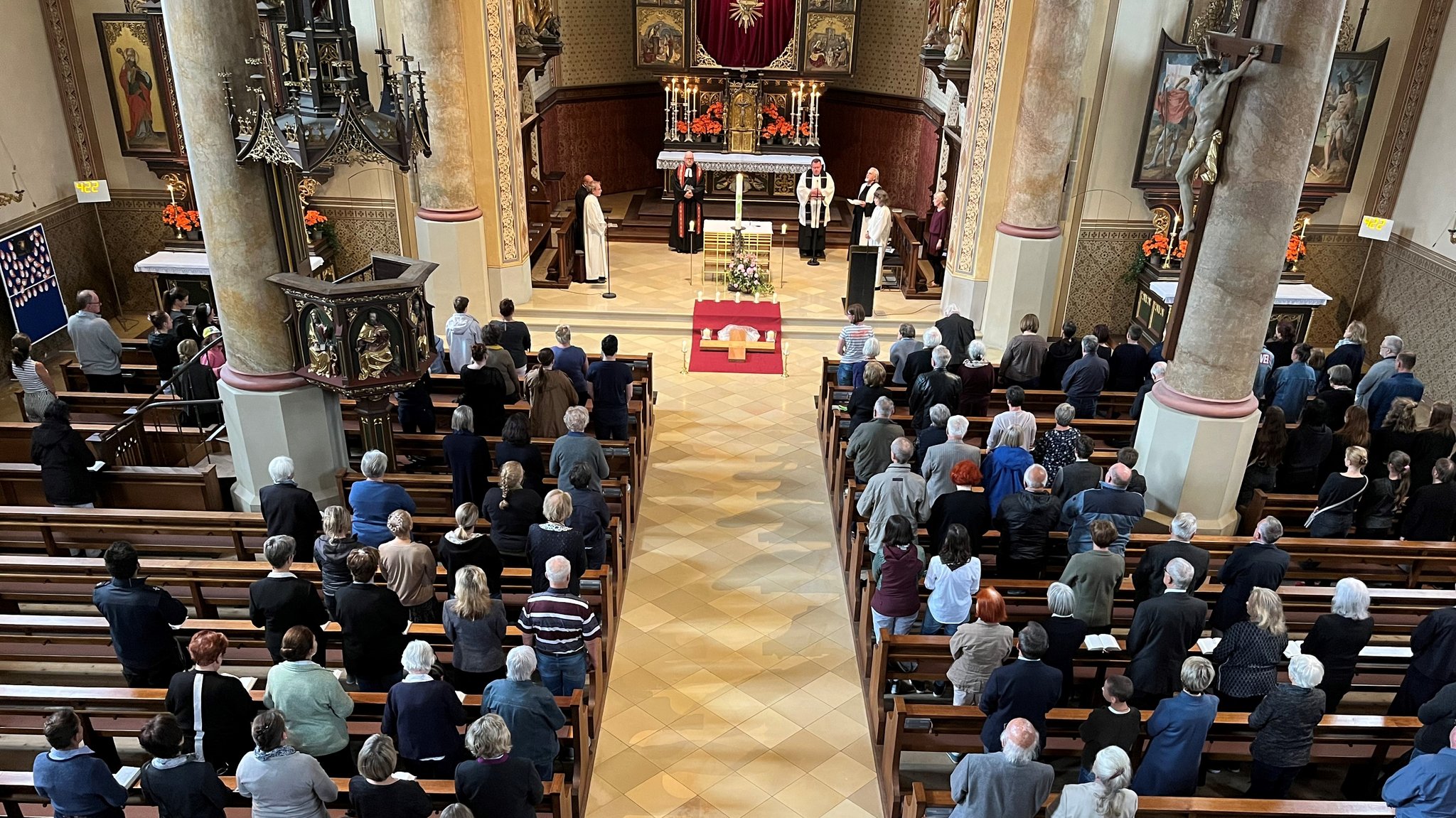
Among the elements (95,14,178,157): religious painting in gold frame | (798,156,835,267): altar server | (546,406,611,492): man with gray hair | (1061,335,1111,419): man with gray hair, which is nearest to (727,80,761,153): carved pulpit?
(798,156,835,267): altar server

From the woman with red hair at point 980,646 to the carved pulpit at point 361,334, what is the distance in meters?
4.72

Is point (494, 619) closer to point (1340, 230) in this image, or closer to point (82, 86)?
point (82, 86)

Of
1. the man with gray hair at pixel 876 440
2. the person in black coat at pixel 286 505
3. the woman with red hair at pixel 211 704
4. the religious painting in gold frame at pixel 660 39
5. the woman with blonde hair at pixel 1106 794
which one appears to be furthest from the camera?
the religious painting in gold frame at pixel 660 39

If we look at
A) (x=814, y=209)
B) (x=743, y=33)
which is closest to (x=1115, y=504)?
(x=814, y=209)

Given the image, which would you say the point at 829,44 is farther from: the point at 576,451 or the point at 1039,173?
the point at 576,451

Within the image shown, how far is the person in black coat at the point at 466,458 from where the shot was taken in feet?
24.7

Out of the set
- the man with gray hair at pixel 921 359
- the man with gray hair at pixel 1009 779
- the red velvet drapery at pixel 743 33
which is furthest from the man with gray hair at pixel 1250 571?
the red velvet drapery at pixel 743 33

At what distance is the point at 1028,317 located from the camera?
1009cm

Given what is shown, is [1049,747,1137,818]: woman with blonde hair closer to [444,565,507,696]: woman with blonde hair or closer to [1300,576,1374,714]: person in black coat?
[1300,576,1374,714]: person in black coat

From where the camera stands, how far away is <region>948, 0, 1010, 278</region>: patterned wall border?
501 inches

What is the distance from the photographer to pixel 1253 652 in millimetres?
5855

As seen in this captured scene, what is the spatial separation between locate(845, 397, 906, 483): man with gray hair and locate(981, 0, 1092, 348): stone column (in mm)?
5560

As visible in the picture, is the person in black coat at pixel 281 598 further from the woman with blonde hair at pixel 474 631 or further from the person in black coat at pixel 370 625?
the woman with blonde hair at pixel 474 631

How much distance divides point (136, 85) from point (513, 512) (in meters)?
10.2
